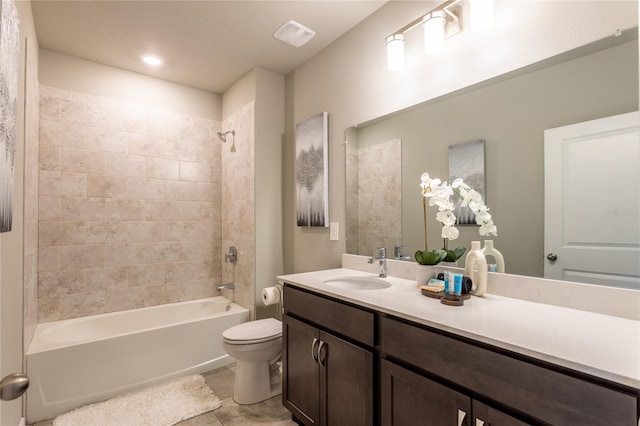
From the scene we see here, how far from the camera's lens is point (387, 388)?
124 centimetres

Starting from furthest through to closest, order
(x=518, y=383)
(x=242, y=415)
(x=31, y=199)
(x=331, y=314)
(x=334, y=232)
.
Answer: (x=334, y=232), (x=31, y=199), (x=242, y=415), (x=331, y=314), (x=518, y=383)

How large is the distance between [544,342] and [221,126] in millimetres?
3377

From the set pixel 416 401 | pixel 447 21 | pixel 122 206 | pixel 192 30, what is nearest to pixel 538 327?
pixel 416 401

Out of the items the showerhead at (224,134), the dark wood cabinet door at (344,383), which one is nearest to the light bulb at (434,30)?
the dark wood cabinet door at (344,383)

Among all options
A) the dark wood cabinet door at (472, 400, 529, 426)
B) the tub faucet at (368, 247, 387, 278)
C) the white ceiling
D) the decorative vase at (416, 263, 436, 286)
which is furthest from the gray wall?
the dark wood cabinet door at (472, 400, 529, 426)

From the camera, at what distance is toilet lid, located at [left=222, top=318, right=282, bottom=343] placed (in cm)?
208

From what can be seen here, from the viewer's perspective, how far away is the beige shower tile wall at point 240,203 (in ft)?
9.24

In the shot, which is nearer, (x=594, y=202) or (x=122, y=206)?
(x=594, y=202)

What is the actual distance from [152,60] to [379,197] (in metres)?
2.29

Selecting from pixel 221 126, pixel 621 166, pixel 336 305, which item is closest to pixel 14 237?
pixel 336 305

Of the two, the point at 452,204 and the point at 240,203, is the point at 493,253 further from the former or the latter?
the point at 240,203

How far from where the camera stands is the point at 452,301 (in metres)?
1.24

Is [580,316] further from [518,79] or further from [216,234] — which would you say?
[216,234]

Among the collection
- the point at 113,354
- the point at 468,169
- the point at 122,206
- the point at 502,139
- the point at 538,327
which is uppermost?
the point at 502,139
